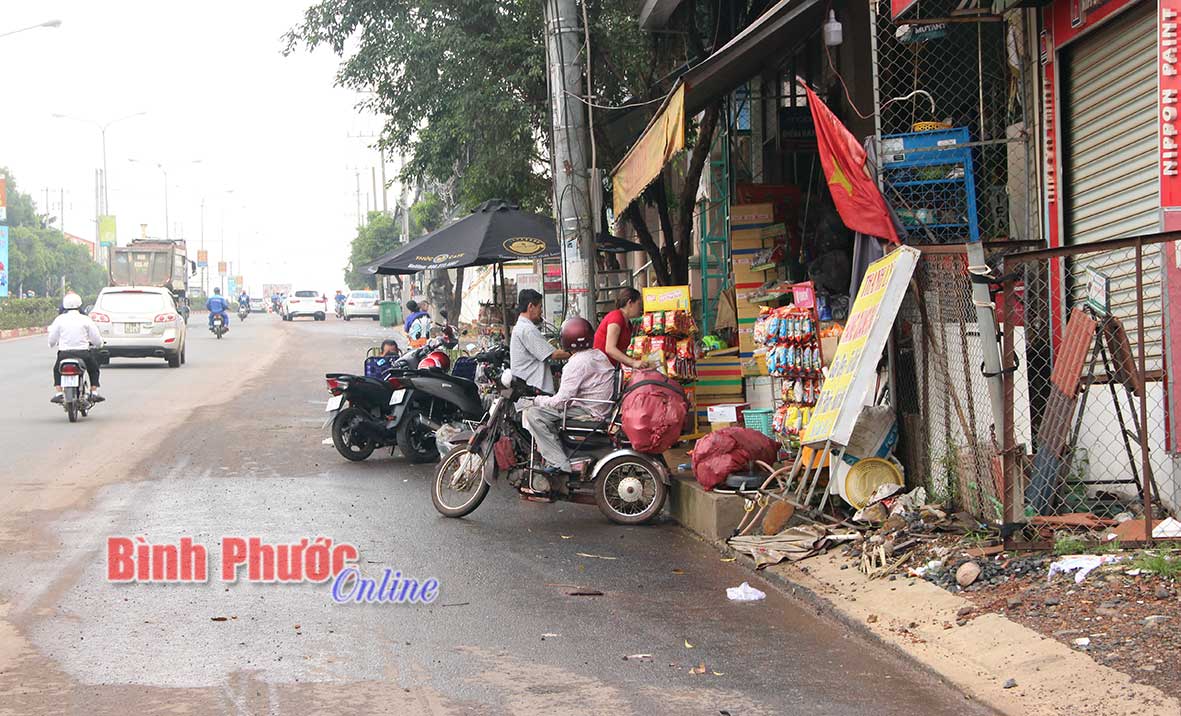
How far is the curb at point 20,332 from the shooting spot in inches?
1671

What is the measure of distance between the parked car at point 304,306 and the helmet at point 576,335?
178 feet

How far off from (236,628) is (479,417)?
671cm

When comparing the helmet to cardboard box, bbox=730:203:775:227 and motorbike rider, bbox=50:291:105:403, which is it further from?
motorbike rider, bbox=50:291:105:403

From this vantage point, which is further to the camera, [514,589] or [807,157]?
[807,157]

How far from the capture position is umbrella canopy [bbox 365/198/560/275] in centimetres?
1497

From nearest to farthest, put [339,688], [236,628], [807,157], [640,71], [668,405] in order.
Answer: [339,688] < [236,628] < [668,405] < [807,157] < [640,71]

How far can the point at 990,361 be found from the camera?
660 cm

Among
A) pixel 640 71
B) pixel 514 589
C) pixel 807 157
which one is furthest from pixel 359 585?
pixel 640 71

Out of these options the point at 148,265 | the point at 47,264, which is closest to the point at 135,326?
the point at 148,265

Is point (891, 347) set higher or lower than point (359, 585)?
higher

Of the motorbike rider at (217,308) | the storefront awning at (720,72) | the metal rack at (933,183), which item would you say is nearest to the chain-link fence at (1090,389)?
the metal rack at (933,183)

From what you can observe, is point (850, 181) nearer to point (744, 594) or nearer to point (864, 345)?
point (864, 345)

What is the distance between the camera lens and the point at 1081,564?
6293 millimetres

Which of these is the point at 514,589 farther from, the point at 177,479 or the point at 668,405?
the point at 177,479
